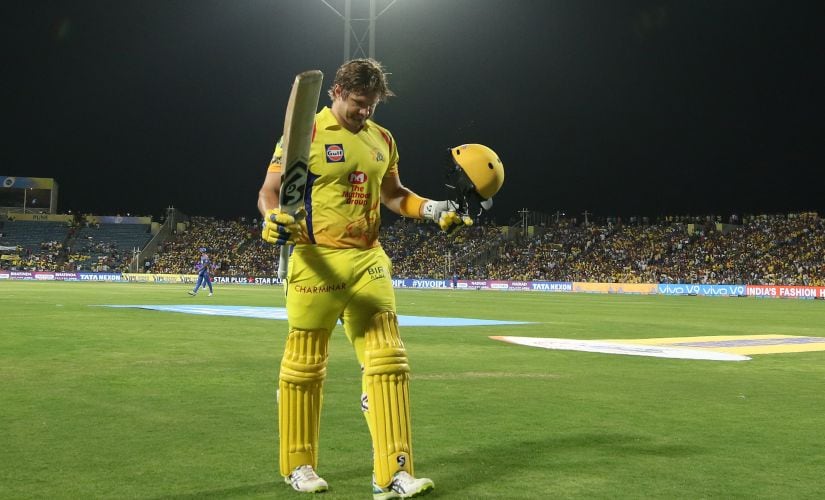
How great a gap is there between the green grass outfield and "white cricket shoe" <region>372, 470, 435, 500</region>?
0.20m

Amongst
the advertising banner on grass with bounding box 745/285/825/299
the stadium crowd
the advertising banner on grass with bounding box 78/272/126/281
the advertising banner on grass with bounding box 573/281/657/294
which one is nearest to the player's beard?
the advertising banner on grass with bounding box 745/285/825/299

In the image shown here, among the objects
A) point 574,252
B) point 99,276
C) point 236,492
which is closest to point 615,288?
point 574,252

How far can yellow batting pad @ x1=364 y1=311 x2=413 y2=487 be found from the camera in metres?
4.33

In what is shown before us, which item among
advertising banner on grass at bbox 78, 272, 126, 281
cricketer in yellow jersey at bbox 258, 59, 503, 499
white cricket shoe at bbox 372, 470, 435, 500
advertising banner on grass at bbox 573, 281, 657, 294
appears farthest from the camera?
advertising banner on grass at bbox 78, 272, 126, 281

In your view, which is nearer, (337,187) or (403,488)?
(403,488)

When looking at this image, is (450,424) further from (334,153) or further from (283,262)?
(334,153)

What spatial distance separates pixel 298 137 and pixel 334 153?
0.29 meters

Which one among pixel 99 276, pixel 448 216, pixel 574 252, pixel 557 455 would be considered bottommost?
pixel 557 455

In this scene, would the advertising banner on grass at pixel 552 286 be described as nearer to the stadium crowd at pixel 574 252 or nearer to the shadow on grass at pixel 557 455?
the stadium crowd at pixel 574 252

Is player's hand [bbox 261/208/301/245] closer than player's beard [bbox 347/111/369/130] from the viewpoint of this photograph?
Yes

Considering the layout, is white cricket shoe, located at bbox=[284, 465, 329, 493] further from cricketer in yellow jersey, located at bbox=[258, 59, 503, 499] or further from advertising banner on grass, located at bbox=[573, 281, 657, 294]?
advertising banner on grass, located at bbox=[573, 281, 657, 294]

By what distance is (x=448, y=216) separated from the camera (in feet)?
15.6

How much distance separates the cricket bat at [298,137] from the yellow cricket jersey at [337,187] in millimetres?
156

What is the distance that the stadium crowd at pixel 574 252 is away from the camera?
57.6 metres
